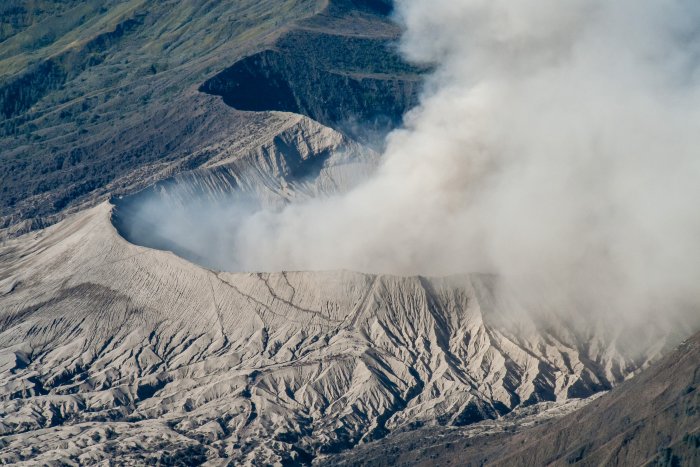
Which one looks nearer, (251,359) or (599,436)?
(599,436)

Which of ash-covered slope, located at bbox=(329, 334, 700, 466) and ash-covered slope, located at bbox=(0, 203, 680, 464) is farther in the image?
ash-covered slope, located at bbox=(0, 203, 680, 464)

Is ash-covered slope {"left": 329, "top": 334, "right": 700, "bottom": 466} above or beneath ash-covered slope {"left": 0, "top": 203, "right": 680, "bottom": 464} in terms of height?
beneath

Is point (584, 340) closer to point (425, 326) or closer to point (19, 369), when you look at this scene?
point (425, 326)

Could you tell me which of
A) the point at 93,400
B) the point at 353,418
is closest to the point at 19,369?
the point at 93,400

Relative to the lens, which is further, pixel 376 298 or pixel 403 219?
pixel 403 219

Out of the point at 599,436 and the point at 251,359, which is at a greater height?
the point at 251,359
